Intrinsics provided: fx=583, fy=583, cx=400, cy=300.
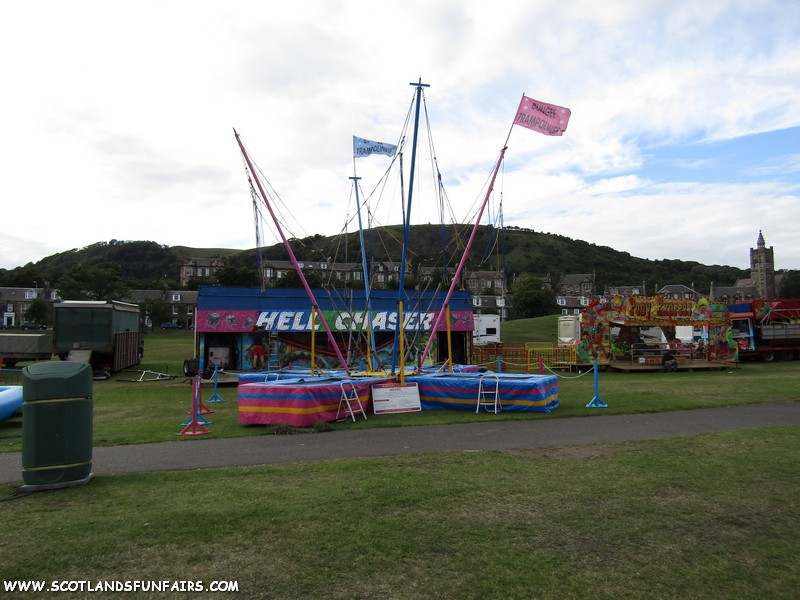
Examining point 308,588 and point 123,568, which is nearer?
point 308,588

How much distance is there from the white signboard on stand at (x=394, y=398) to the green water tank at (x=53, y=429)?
8.53m

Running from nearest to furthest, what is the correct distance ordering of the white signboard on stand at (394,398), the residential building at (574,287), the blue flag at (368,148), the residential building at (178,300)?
the white signboard on stand at (394,398) → the blue flag at (368,148) → the residential building at (178,300) → the residential building at (574,287)

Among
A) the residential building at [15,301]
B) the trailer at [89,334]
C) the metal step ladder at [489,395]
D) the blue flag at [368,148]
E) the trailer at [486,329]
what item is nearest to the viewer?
the metal step ladder at [489,395]

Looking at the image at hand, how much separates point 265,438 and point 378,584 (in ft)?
25.7

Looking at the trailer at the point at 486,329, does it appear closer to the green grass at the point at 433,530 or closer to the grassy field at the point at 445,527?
the grassy field at the point at 445,527

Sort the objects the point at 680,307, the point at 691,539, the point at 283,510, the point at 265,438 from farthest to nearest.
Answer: the point at 680,307, the point at 265,438, the point at 283,510, the point at 691,539

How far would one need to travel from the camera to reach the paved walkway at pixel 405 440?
388 inches

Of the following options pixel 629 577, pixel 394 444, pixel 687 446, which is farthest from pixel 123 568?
pixel 687 446

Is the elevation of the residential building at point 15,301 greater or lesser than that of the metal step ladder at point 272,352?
greater

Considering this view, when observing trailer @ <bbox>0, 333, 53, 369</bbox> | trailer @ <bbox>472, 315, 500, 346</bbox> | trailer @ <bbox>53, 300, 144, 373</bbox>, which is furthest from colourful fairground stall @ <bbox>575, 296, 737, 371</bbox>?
trailer @ <bbox>0, 333, 53, 369</bbox>

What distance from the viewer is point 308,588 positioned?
4.70m

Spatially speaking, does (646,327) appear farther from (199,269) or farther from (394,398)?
(199,269)

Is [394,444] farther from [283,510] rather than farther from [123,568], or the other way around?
[123,568]

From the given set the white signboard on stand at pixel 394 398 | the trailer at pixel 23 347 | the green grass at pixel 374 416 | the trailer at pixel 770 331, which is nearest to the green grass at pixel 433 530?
the green grass at pixel 374 416
